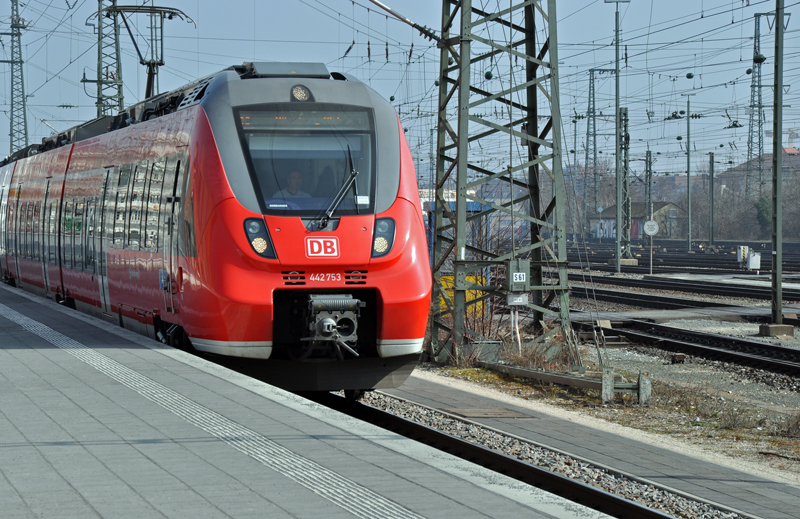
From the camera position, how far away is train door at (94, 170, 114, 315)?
13.4 meters

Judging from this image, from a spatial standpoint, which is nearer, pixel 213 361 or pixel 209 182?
pixel 209 182

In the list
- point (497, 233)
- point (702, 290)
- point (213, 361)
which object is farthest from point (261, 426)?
point (702, 290)

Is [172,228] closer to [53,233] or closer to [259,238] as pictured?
[259,238]

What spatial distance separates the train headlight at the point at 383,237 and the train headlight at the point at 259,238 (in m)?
1.02

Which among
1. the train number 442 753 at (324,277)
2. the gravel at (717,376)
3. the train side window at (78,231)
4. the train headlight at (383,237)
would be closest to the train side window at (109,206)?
the train side window at (78,231)

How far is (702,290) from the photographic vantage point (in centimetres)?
3008

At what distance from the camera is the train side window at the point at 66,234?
1636 centimetres

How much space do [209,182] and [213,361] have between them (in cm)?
224

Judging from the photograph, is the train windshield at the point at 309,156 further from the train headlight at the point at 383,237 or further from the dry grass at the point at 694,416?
the dry grass at the point at 694,416

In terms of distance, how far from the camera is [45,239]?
19.1 m

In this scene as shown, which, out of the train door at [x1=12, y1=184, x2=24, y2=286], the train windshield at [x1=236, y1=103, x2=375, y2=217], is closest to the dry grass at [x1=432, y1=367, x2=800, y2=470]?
the train windshield at [x1=236, y1=103, x2=375, y2=217]

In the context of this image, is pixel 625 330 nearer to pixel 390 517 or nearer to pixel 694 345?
pixel 694 345

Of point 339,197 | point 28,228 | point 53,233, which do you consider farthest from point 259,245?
point 28,228

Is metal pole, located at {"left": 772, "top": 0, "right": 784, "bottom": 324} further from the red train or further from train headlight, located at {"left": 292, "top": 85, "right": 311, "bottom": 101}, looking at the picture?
train headlight, located at {"left": 292, "top": 85, "right": 311, "bottom": 101}
